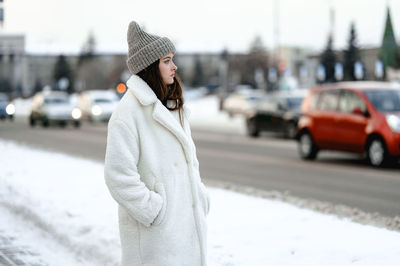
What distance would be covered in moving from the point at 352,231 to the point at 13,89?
138049 mm

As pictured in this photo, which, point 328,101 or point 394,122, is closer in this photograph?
point 394,122

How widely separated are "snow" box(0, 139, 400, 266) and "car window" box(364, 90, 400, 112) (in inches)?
223

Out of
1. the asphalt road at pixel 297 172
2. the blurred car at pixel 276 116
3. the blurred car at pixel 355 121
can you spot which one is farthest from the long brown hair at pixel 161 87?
the blurred car at pixel 276 116

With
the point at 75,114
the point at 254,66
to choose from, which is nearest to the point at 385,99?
the point at 75,114

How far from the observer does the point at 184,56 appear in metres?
157

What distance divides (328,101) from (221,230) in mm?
9195

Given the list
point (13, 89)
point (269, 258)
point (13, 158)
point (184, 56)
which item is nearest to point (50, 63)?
point (13, 89)

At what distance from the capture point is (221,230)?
6.50 metres

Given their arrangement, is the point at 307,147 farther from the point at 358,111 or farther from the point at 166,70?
the point at 166,70

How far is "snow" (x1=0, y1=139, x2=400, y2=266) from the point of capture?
543cm

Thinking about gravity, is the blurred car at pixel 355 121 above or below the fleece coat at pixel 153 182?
below

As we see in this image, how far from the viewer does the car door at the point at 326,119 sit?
48.5 ft

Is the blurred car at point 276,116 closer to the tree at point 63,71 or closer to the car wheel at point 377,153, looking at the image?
the car wheel at point 377,153

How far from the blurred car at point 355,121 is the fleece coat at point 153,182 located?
10702mm
